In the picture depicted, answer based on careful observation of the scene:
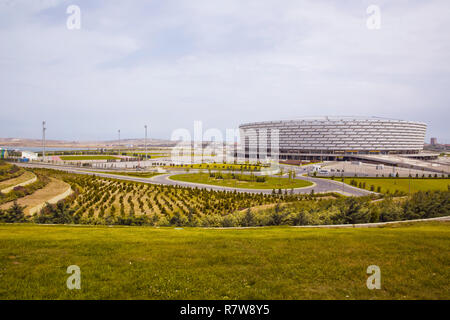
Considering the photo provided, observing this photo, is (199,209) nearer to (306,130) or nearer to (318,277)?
(318,277)

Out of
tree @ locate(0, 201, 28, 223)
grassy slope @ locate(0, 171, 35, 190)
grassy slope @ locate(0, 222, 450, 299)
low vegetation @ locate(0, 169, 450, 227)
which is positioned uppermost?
grassy slope @ locate(0, 222, 450, 299)

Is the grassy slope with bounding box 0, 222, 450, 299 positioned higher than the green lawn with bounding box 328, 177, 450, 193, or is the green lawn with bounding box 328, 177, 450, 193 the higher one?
the grassy slope with bounding box 0, 222, 450, 299

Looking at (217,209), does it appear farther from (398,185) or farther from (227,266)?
(398,185)

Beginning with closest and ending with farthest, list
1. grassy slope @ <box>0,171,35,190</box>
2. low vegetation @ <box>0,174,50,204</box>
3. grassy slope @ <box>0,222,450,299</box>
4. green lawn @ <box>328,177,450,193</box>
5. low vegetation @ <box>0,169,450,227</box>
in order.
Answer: grassy slope @ <box>0,222,450,299</box> → low vegetation @ <box>0,169,450,227</box> → low vegetation @ <box>0,174,50,204</box> → grassy slope @ <box>0,171,35,190</box> → green lawn @ <box>328,177,450,193</box>

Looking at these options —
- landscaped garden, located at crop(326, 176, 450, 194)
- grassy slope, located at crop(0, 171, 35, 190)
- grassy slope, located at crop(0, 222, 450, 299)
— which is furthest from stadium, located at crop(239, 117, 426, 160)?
grassy slope, located at crop(0, 222, 450, 299)

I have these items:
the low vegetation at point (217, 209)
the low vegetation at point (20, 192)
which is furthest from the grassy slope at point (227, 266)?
the low vegetation at point (20, 192)

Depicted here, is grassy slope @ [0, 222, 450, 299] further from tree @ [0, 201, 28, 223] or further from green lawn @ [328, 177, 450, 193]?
green lawn @ [328, 177, 450, 193]

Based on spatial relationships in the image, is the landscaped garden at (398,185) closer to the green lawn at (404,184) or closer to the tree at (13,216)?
the green lawn at (404,184)

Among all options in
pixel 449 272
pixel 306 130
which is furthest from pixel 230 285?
pixel 306 130
